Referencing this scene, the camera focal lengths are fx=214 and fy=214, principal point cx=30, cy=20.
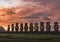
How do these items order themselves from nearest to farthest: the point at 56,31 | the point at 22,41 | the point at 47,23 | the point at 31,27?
the point at 22,41 < the point at 56,31 < the point at 47,23 < the point at 31,27

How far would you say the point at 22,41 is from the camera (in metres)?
61.1

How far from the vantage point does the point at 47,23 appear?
92375 mm

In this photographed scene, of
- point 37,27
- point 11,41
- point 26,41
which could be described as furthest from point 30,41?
point 37,27

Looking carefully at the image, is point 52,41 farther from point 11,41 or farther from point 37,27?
point 37,27

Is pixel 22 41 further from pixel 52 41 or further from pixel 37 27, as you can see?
pixel 37 27

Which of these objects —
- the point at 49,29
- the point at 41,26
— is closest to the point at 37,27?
the point at 41,26

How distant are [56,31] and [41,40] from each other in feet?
77.6

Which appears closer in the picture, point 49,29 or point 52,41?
point 52,41

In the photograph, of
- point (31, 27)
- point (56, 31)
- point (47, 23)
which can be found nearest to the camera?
point (56, 31)

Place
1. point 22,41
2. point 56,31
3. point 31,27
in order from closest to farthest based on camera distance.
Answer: point 22,41 < point 56,31 < point 31,27

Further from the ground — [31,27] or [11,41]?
[11,41]

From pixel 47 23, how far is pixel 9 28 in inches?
857

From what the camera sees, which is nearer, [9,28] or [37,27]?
[37,27]

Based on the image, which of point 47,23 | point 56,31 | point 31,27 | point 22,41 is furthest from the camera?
point 31,27
